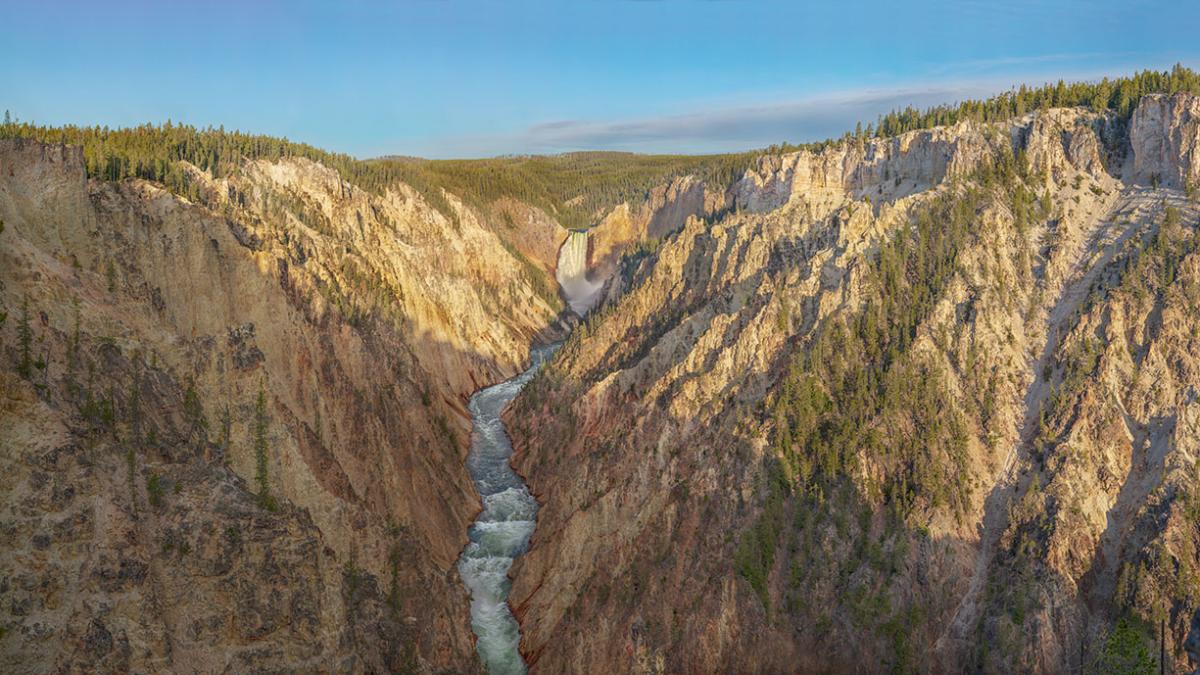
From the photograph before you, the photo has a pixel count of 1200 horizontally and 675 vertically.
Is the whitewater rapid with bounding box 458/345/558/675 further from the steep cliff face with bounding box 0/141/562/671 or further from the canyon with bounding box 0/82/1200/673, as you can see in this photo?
the steep cliff face with bounding box 0/141/562/671

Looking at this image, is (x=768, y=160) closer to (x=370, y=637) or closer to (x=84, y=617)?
(x=370, y=637)

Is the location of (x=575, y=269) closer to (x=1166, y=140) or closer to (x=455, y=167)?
(x=455, y=167)

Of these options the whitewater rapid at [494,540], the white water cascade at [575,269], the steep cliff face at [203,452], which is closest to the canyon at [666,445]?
the steep cliff face at [203,452]

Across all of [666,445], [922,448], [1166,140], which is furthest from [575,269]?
[922,448]

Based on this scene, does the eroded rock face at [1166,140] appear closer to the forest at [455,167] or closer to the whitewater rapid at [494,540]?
the forest at [455,167]

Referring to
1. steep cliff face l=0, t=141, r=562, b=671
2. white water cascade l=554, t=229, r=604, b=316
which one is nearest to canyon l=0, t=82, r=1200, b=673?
steep cliff face l=0, t=141, r=562, b=671

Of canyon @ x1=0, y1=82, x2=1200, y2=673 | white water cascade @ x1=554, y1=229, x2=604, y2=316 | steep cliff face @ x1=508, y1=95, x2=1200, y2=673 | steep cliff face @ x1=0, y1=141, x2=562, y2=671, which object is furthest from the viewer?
white water cascade @ x1=554, y1=229, x2=604, y2=316
